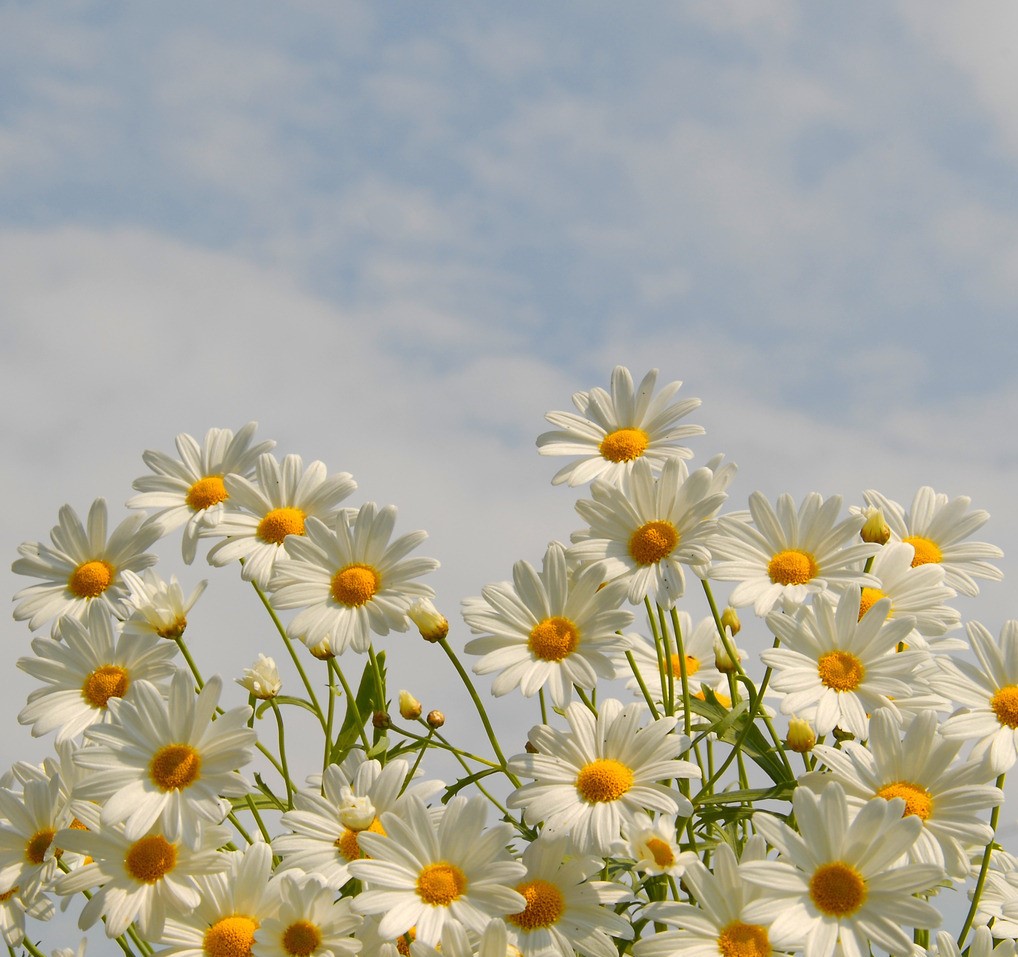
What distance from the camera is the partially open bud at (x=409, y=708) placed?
5.94 ft

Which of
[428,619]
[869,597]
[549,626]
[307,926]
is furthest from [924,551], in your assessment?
[307,926]

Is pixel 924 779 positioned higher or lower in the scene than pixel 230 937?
higher

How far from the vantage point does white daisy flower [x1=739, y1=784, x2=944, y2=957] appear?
4.55ft

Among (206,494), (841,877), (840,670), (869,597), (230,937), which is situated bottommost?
(230,937)

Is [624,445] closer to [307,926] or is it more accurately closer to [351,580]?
[351,580]

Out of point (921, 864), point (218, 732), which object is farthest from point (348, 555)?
point (921, 864)

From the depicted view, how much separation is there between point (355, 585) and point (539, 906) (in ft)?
1.66

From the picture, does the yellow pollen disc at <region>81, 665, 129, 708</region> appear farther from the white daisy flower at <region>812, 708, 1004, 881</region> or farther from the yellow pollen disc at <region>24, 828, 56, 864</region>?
→ the white daisy flower at <region>812, 708, 1004, 881</region>

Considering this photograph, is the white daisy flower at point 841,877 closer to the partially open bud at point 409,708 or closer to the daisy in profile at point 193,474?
the partially open bud at point 409,708

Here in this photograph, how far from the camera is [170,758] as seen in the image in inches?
61.8

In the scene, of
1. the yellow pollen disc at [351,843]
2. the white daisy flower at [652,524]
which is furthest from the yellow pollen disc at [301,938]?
the white daisy flower at [652,524]

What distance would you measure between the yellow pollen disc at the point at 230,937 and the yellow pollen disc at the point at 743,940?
2.08 ft

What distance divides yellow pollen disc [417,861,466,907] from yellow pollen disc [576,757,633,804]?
0.63 ft

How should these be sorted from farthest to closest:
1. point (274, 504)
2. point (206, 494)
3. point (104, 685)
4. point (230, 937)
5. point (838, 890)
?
point (206, 494)
point (274, 504)
point (104, 685)
point (230, 937)
point (838, 890)
